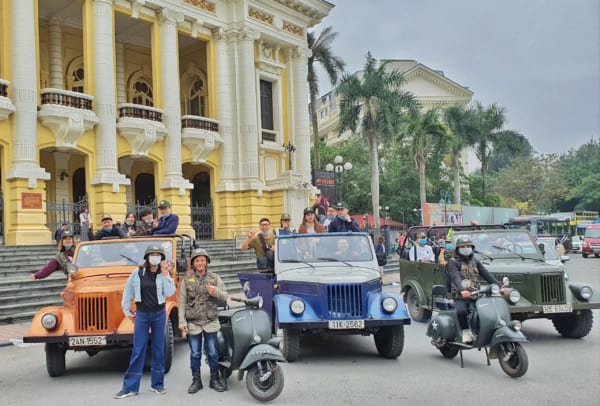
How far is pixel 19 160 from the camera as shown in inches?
735

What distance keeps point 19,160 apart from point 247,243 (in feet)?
42.3

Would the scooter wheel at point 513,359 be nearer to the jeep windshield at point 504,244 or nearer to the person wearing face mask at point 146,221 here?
the jeep windshield at point 504,244

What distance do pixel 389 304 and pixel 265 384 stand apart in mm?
2286

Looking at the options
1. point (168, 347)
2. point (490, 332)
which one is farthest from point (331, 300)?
point (168, 347)

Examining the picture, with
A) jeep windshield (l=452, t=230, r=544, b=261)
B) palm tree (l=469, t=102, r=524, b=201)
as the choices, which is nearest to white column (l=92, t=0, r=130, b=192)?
jeep windshield (l=452, t=230, r=544, b=261)

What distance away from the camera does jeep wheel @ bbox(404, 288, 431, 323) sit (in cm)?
1092

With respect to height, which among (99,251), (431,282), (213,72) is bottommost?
(431,282)

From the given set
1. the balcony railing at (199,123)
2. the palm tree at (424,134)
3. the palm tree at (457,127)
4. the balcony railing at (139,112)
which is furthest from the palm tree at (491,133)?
the balcony railing at (139,112)

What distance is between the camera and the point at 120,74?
26844 millimetres

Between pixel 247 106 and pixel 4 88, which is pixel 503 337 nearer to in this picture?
pixel 4 88

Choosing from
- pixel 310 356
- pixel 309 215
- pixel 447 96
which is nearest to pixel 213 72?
pixel 309 215

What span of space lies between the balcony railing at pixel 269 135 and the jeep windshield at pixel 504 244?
1906 centimetres

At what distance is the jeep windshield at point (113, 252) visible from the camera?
8.30 m

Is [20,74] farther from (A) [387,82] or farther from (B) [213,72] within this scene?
(A) [387,82]
